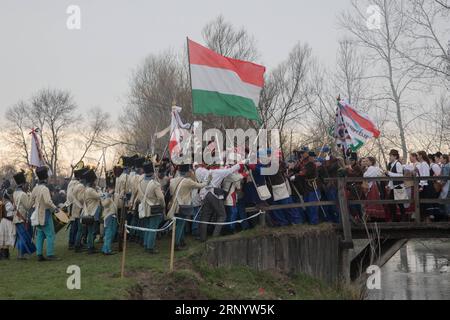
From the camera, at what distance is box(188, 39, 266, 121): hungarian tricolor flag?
43.4 ft

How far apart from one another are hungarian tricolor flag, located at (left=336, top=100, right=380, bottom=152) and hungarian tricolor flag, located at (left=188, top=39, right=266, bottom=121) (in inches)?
134

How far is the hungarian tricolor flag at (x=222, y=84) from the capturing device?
43.4ft

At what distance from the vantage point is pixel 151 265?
→ 11805 mm

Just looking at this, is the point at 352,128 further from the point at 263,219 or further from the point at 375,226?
the point at 263,219

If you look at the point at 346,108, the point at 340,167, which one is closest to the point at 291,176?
the point at 340,167

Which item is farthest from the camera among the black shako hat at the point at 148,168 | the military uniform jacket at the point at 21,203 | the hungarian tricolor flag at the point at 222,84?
the military uniform jacket at the point at 21,203

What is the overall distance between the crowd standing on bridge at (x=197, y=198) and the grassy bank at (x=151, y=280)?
0.60 metres

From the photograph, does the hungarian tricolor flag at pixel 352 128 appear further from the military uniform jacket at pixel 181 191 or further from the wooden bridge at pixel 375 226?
the military uniform jacket at pixel 181 191

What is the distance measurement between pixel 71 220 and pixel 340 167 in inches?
262

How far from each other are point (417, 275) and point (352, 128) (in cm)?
890

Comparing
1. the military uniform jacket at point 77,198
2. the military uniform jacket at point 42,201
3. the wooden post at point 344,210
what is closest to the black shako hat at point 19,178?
Answer: the military uniform jacket at point 42,201

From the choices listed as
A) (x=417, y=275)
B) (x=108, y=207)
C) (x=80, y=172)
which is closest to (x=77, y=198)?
(x=80, y=172)

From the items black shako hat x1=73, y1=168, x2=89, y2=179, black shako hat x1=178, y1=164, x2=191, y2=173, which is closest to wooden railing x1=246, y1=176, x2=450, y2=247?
black shako hat x1=178, y1=164, x2=191, y2=173

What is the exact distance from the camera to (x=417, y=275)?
75.5 feet
